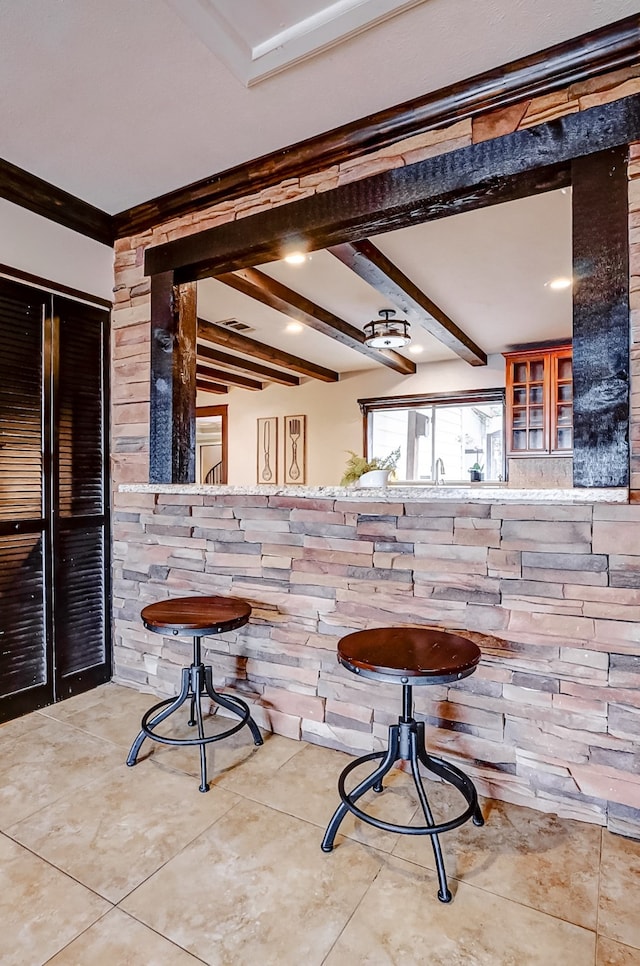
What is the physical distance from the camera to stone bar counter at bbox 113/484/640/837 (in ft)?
5.91

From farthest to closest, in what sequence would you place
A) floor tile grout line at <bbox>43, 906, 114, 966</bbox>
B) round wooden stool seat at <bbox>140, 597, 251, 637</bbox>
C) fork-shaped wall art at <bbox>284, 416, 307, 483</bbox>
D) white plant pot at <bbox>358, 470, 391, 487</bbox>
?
fork-shaped wall art at <bbox>284, 416, 307, 483</bbox>, white plant pot at <bbox>358, 470, 391, 487</bbox>, round wooden stool seat at <bbox>140, 597, 251, 637</bbox>, floor tile grout line at <bbox>43, 906, 114, 966</bbox>

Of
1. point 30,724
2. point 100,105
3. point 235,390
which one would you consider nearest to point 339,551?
point 30,724

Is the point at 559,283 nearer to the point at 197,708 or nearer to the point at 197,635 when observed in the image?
the point at 197,635

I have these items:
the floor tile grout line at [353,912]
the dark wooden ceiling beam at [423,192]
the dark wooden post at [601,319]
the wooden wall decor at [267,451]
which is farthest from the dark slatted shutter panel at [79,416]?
the wooden wall decor at [267,451]

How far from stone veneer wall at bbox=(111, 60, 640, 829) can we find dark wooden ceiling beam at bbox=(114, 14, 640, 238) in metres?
0.04

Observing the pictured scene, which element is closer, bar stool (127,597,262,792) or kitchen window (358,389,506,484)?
bar stool (127,597,262,792)

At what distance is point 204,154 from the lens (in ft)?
8.01

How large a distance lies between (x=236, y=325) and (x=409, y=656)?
12.3 feet

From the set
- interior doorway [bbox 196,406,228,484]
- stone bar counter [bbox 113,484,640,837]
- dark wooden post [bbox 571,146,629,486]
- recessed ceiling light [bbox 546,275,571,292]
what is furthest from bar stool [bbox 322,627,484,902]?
interior doorway [bbox 196,406,228,484]

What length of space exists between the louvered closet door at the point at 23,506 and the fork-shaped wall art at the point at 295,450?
433cm

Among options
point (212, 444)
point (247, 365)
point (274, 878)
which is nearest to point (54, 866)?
point (274, 878)

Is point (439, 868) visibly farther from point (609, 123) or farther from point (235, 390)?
point (235, 390)

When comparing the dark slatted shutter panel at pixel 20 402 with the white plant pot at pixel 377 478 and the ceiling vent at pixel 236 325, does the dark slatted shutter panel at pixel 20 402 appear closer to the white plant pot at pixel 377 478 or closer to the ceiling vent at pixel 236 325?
the white plant pot at pixel 377 478

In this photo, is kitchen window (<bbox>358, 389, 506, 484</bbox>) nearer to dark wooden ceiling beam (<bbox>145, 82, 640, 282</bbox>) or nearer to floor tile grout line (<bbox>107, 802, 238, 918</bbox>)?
dark wooden ceiling beam (<bbox>145, 82, 640, 282</bbox>)
